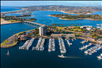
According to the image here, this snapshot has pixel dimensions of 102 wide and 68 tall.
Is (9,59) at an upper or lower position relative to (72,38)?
lower

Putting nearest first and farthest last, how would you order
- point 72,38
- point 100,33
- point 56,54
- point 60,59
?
point 60,59 → point 56,54 → point 72,38 → point 100,33

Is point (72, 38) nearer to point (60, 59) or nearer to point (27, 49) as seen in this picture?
point (60, 59)

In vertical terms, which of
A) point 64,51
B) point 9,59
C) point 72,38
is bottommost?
point 9,59

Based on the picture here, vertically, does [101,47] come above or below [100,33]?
below

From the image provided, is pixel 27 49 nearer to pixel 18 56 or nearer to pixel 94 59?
pixel 18 56

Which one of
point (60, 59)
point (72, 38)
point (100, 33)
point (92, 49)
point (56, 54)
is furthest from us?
point (100, 33)

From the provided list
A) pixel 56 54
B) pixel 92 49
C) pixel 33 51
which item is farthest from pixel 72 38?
pixel 33 51

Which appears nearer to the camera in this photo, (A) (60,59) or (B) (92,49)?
(A) (60,59)

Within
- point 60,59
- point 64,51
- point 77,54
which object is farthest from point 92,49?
point 60,59

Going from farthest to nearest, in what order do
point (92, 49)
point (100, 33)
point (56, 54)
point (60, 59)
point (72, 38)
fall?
point (100, 33)
point (72, 38)
point (92, 49)
point (56, 54)
point (60, 59)

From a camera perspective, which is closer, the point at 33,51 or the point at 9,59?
the point at 9,59
